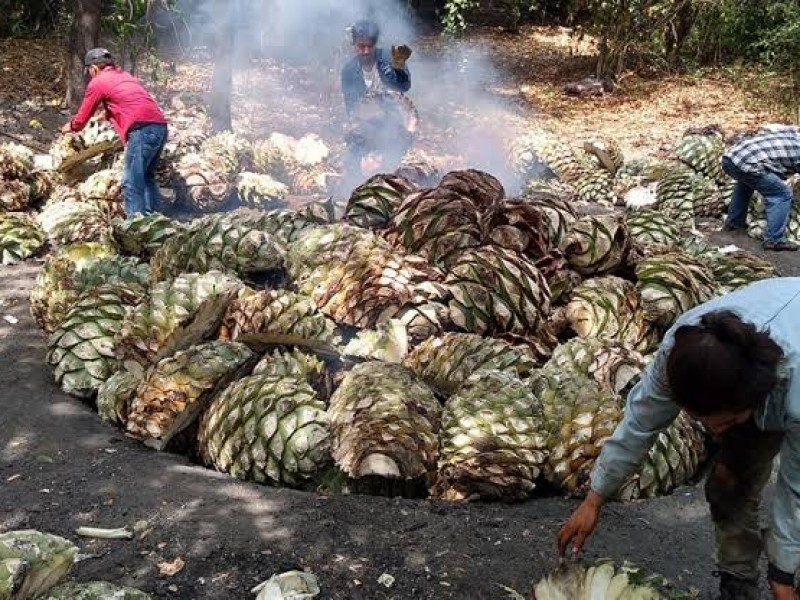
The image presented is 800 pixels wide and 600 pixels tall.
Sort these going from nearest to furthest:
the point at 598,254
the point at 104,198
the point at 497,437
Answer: the point at 497,437 → the point at 598,254 → the point at 104,198

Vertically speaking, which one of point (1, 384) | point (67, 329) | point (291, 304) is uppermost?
point (291, 304)

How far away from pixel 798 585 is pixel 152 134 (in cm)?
613

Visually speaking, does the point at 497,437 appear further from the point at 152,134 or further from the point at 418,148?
the point at 418,148

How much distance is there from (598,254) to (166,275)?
2.25 metres

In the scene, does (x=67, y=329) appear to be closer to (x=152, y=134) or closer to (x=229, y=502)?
(x=229, y=502)

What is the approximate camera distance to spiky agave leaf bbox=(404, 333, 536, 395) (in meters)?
3.33

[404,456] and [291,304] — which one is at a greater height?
[291,304]

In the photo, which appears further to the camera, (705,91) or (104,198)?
(705,91)

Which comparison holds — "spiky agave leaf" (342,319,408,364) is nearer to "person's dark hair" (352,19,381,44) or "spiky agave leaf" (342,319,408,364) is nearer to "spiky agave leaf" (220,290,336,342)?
"spiky agave leaf" (220,290,336,342)

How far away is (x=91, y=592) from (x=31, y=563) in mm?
161

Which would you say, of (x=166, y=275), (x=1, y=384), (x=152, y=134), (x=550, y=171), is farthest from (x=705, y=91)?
(x=1, y=384)

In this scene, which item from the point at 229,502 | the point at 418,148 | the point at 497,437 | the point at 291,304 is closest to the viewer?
the point at 229,502

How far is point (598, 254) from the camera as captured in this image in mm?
4086

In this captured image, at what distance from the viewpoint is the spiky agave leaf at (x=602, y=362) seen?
11.0 feet
